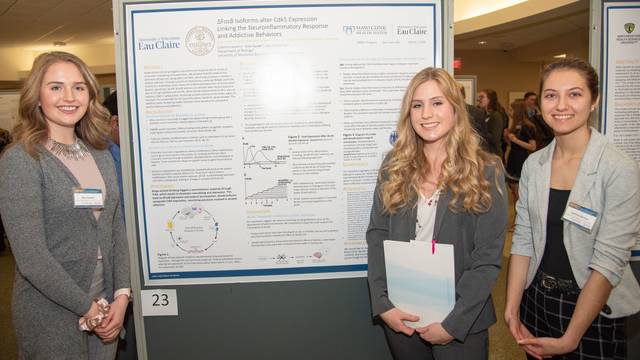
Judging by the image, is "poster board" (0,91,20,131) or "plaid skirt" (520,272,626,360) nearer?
"plaid skirt" (520,272,626,360)

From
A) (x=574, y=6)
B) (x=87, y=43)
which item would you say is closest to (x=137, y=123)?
(x=574, y=6)

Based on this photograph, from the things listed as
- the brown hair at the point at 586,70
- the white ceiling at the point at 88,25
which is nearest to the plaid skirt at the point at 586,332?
the brown hair at the point at 586,70

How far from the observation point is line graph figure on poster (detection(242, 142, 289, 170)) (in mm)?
1791

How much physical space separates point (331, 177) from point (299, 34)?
61 centimetres

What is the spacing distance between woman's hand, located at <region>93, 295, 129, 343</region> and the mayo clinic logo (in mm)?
1027

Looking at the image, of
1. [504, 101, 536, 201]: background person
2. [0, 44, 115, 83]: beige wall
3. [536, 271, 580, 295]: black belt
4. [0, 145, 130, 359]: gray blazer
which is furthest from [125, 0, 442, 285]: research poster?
[0, 44, 115, 83]: beige wall

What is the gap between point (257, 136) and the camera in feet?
5.86

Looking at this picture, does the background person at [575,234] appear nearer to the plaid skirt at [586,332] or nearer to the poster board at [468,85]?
the plaid skirt at [586,332]

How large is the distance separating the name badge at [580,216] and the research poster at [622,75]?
75 centimetres

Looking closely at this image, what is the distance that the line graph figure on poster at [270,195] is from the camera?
5.95 feet

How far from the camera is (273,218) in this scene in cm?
183

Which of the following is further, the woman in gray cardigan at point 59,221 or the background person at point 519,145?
the background person at point 519,145

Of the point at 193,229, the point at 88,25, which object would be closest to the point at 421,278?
the point at 193,229

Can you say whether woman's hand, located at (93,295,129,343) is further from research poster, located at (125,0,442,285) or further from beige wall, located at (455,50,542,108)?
beige wall, located at (455,50,542,108)
